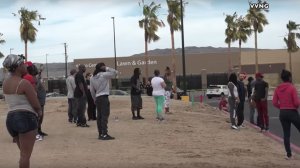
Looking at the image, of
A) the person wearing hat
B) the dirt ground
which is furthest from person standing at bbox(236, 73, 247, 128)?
the person wearing hat

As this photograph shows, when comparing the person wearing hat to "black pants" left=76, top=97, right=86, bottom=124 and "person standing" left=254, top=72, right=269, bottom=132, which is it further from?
"person standing" left=254, top=72, right=269, bottom=132

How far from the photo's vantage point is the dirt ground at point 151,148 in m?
9.08

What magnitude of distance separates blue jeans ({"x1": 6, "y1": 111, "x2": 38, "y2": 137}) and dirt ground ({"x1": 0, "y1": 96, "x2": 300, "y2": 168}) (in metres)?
2.23

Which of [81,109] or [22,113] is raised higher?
[22,113]

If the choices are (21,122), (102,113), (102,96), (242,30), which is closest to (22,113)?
(21,122)

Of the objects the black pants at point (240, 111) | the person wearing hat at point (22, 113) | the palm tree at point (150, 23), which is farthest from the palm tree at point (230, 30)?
the person wearing hat at point (22, 113)

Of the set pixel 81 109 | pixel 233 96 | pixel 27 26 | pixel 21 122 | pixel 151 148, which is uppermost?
pixel 27 26

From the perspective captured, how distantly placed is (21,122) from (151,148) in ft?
15.2

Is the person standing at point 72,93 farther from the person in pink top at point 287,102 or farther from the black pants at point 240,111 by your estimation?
the person in pink top at point 287,102

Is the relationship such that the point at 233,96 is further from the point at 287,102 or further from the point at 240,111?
the point at 287,102

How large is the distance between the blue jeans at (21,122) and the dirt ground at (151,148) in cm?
223

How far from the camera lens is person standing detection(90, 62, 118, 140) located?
38.5 feet

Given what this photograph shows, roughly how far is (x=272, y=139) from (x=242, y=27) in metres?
50.4

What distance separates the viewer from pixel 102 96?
11.9 metres
